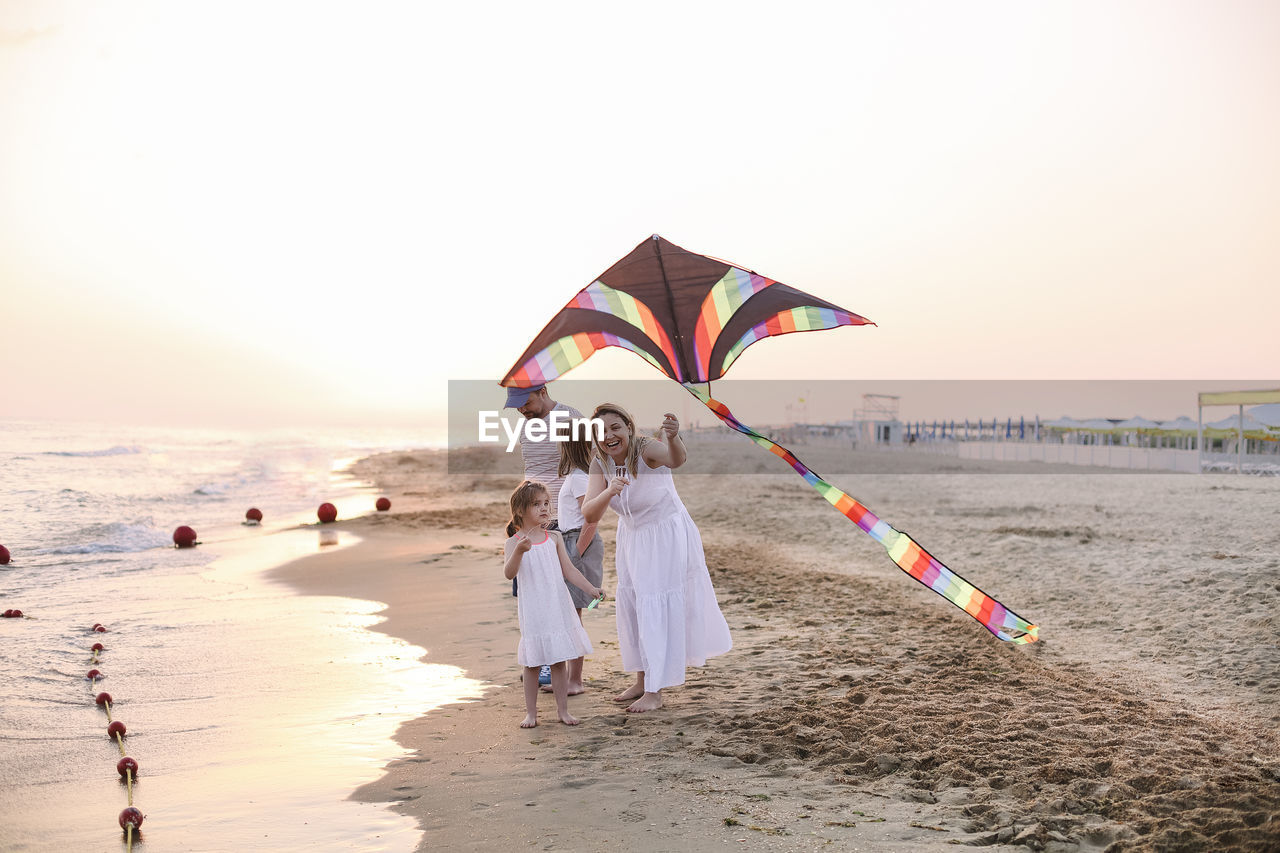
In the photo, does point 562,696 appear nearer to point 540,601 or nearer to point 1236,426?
point 540,601

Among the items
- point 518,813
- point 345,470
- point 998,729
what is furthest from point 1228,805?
point 345,470

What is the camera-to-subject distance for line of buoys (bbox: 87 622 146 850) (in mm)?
3600

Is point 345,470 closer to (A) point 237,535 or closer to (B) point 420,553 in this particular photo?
(A) point 237,535

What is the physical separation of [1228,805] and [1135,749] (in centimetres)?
78

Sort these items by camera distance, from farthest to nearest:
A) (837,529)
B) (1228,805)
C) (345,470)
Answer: (345,470) → (837,529) → (1228,805)

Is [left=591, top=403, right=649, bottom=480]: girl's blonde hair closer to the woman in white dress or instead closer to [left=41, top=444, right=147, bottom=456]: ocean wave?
the woman in white dress

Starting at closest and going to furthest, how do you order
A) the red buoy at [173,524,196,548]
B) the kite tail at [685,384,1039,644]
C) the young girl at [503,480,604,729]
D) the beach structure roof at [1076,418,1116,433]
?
the young girl at [503,480,604,729]
the kite tail at [685,384,1039,644]
the red buoy at [173,524,196,548]
the beach structure roof at [1076,418,1116,433]

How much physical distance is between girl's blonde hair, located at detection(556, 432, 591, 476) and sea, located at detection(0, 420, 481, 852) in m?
1.73

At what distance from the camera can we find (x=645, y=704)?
17.4 feet

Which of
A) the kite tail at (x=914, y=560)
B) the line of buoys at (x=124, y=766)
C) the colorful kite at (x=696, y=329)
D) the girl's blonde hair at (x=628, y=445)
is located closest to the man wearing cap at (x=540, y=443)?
the colorful kite at (x=696, y=329)

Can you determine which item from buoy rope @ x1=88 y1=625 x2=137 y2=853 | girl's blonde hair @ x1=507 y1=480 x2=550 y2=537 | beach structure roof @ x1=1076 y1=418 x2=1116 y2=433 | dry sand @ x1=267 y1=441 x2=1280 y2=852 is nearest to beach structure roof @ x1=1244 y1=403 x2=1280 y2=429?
beach structure roof @ x1=1076 y1=418 x2=1116 y2=433

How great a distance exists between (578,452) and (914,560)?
2278 mm

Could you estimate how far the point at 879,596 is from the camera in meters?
9.07

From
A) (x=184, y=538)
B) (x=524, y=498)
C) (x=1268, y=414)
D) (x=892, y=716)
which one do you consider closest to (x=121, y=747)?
(x=524, y=498)
